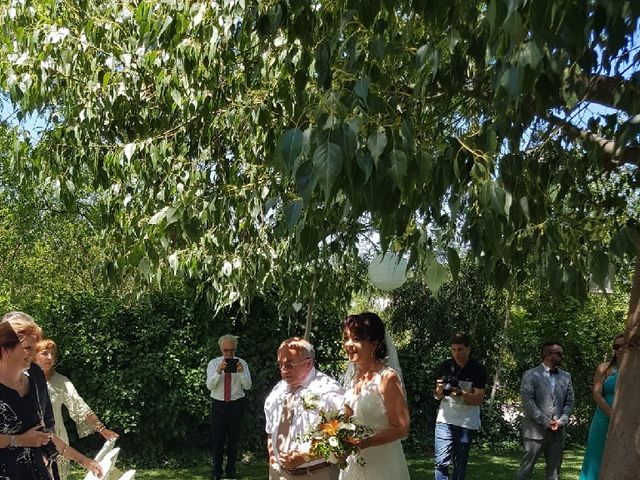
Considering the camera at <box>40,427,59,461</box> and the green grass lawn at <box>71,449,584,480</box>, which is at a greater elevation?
the green grass lawn at <box>71,449,584,480</box>

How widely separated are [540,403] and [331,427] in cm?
485

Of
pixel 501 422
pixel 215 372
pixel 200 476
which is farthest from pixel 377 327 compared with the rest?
pixel 501 422

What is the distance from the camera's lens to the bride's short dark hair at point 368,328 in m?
5.27

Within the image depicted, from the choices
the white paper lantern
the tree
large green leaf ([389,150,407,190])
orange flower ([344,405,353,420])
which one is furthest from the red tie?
large green leaf ([389,150,407,190])

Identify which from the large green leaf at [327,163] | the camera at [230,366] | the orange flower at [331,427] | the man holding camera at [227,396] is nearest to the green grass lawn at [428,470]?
the man holding camera at [227,396]

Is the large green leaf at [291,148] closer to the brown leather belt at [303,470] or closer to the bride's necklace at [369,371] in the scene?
the bride's necklace at [369,371]

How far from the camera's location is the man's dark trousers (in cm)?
1136

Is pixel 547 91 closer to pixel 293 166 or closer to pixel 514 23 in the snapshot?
pixel 514 23

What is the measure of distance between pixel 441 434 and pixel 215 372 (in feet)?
12.0

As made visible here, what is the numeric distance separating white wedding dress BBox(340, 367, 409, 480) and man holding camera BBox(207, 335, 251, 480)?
616 cm

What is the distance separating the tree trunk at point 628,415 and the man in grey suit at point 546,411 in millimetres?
5263

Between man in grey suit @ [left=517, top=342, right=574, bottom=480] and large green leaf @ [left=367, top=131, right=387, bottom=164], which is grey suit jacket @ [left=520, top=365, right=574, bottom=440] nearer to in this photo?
man in grey suit @ [left=517, top=342, right=574, bottom=480]

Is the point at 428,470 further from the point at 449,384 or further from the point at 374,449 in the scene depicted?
the point at 374,449

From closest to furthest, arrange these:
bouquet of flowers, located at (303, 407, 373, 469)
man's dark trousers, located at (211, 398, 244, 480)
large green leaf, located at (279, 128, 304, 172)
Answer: large green leaf, located at (279, 128, 304, 172)
bouquet of flowers, located at (303, 407, 373, 469)
man's dark trousers, located at (211, 398, 244, 480)
